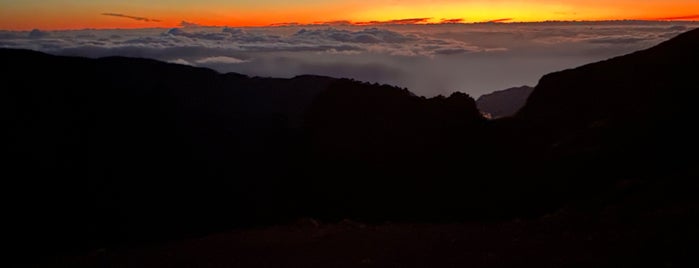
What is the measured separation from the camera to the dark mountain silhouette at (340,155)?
4400 cm

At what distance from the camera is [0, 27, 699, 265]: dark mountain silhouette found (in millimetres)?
44000

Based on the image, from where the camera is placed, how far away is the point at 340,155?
233ft

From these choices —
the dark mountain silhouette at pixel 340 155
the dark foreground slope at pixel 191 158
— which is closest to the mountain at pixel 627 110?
the dark mountain silhouette at pixel 340 155

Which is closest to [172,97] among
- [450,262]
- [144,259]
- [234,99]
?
[234,99]

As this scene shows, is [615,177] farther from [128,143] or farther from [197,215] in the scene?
[128,143]

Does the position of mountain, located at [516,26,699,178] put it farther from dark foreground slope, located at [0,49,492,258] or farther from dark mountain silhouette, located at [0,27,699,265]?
dark foreground slope, located at [0,49,492,258]

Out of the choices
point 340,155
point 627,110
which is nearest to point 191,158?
point 340,155

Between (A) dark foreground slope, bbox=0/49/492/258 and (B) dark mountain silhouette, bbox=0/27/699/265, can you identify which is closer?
(B) dark mountain silhouette, bbox=0/27/699/265

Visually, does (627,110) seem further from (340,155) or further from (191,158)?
(191,158)

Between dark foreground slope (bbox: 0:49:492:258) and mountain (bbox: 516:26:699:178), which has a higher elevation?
mountain (bbox: 516:26:699:178)

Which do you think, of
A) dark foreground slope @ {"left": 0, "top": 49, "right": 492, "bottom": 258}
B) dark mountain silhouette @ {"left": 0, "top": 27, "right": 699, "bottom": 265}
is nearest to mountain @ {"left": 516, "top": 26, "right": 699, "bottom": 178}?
dark mountain silhouette @ {"left": 0, "top": 27, "right": 699, "bottom": 265}

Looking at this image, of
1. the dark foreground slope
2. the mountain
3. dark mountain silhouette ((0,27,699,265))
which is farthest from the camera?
the dark foreground slope

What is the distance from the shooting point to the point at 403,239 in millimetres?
26828

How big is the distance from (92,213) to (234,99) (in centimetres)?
5919
